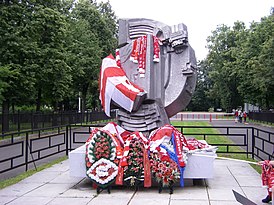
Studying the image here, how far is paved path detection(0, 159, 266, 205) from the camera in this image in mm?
7059

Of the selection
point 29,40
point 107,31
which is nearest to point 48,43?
point 29,40

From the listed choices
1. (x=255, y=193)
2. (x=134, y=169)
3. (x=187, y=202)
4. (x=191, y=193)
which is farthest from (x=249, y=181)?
(x=134, y=169)

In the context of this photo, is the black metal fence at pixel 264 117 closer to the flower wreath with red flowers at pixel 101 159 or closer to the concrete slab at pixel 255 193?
the concrete slab at pixel 255 193

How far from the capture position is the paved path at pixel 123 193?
23.2ft

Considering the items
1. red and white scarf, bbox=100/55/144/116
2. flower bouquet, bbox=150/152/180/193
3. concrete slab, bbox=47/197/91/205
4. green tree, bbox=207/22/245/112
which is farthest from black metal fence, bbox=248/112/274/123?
concrete slab, bbox=47/197/91/205

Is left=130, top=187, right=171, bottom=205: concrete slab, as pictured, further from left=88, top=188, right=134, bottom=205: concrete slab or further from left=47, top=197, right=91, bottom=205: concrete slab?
left=47, top=197, right=91, bottom=205: concrete slab

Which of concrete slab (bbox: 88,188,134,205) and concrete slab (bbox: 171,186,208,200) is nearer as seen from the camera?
concrete slab (bbox: 88,188,134,205)

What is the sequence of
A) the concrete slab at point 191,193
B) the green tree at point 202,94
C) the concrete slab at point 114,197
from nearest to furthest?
the concrete slab at point 114,197 → the concrete slab at point 191,193 → the green tree at point 202,94

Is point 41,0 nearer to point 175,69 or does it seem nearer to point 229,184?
point 175,69

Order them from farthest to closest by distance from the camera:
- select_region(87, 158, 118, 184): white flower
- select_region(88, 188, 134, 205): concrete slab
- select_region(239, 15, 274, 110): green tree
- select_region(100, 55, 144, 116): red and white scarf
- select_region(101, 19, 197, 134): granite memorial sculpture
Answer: select_region(239, 15, 274, 110): green tree < select_region(101, 19, 197, 134): granite memorial sculpture < select_region(100, 55, 144, 116): red and white scarf < select_region(87, 158, 118, 184): white flower < select_region(88, 188, 134, 205): concrete slab

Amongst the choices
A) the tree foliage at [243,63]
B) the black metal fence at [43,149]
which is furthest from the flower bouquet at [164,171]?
the tree foliage at [243,63]

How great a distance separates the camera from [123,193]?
25.3ft

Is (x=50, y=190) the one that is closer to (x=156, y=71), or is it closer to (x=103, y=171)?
(x=103, y=171)

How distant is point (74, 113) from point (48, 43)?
9.42 metres
